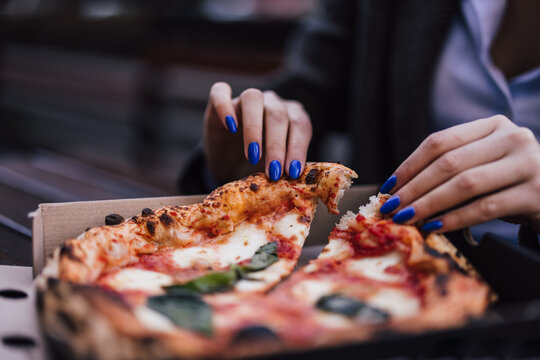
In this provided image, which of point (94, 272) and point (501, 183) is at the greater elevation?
point (501, 183)

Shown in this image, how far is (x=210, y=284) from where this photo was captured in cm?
67

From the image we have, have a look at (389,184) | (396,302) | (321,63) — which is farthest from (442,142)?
(321,63)

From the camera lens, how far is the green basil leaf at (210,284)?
66 centimetres

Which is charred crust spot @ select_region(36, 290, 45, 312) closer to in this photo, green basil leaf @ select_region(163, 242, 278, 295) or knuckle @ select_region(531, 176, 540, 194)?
green basil leaf @ select_region(163, 242, 278, 295)

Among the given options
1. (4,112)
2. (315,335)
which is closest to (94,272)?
(315,335)

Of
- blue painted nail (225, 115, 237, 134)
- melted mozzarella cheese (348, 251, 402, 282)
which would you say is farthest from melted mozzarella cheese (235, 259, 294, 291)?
blue painted nail (225, 115, 237, 134)

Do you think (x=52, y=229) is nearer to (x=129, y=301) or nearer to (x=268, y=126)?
(x=129, y=301)

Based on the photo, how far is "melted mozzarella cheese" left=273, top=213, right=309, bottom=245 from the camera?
863 mm

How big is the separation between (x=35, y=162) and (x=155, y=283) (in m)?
1.55

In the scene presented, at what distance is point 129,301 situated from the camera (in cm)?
58

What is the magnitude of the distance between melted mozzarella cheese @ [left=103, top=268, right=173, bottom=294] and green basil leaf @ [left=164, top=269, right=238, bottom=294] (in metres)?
0.02

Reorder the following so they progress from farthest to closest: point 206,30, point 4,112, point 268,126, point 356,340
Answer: point 4,112, point 206,30, point 268,126, point 356,340

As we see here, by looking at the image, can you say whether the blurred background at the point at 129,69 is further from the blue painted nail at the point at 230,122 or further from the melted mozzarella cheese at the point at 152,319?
the melted mozzarella cheese at the point at 152,319

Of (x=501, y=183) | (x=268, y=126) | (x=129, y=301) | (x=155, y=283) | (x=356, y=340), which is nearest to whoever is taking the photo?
(x=356, y=340)
